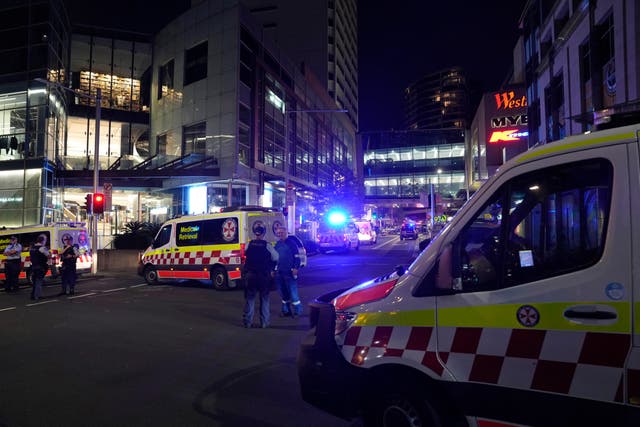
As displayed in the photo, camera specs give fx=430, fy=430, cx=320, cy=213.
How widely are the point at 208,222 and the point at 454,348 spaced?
36.9ft

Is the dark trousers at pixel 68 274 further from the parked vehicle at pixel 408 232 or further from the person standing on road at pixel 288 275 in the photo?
the parked vehicle at pixel 408 232

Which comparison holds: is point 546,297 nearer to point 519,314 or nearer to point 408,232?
point 519,314

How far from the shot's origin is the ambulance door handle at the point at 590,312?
90.8 inches

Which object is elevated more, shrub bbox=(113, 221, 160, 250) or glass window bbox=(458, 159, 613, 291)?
glass window bbox=(458, 159, 613, 291)

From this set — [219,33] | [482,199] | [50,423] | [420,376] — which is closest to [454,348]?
[420,376]

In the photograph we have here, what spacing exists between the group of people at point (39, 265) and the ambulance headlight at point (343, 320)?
10.9 meters

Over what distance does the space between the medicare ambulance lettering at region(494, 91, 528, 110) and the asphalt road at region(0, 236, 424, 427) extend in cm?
1913

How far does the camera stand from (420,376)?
2.92 metres

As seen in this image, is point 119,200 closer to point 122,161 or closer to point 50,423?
point 122,161

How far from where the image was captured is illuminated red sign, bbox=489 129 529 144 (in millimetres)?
23703

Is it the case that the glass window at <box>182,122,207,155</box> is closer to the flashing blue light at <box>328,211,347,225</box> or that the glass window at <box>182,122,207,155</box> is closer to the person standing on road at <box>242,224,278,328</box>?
the flashing blue light at <box>328,211,347,225</box>

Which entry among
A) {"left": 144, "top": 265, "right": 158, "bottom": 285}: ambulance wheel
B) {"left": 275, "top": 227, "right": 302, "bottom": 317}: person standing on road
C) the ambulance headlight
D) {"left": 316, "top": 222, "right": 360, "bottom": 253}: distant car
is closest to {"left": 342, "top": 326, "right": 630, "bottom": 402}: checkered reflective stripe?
the ambulance headlight

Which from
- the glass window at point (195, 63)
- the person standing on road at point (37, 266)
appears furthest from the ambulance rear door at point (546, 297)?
the glass window at point (195, 63)

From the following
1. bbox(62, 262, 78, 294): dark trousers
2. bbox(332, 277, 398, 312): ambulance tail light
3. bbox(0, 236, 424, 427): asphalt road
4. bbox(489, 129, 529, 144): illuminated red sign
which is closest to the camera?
bbox(332, 277, 398, 312): ambulance tail light
